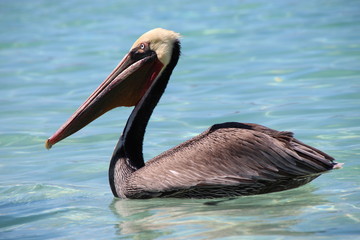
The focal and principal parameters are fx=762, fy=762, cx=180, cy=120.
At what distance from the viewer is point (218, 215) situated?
5258mm

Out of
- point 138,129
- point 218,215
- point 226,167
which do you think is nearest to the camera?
point 218,215

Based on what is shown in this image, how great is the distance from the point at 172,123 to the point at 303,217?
12.3 feet

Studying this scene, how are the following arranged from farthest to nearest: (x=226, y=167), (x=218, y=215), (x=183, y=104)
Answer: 1. (x=183, y=104)
2. (x=226, y=167)
3. (x=218, y=215)

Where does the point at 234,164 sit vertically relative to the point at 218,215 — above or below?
above

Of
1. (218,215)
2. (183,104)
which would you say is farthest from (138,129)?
(183,104)

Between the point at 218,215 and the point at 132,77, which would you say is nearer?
the point at 218,215

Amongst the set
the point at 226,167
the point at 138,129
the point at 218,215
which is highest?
the point at 138,129

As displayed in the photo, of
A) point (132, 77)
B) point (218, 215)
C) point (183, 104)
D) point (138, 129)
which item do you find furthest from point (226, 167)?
point (183, 104)

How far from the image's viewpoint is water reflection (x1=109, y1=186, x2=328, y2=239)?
483cm

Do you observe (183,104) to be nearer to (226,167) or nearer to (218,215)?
(226,167)

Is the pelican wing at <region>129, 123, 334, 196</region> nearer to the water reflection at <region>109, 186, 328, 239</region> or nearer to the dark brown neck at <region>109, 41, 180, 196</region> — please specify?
the water reflection at <region>109, 186, 328, 239</region>

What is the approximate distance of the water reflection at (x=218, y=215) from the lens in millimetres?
4832

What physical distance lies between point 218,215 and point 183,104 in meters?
4.42

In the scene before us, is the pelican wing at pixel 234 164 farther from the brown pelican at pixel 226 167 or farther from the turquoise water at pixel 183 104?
the turquoise water at pixel 183 104
